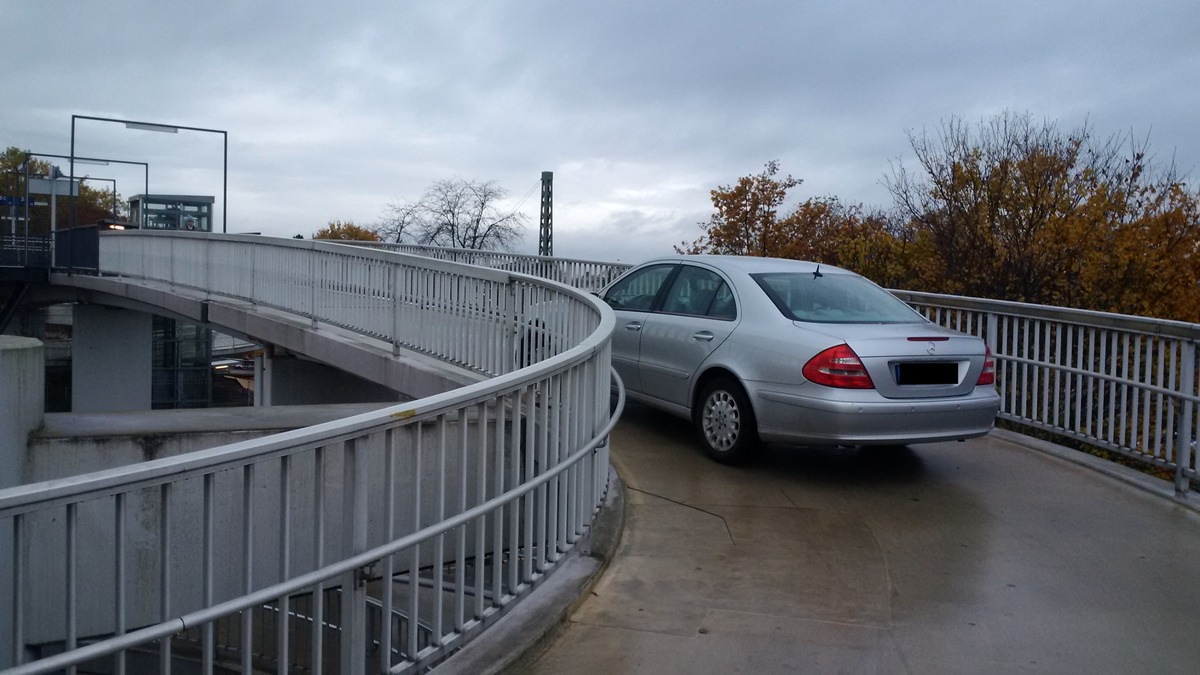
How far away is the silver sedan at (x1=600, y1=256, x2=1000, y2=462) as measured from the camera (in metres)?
6.82

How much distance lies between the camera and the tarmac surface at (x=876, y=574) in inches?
175

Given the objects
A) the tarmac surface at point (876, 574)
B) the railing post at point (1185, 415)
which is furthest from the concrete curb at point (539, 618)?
the railing post at point (1185, 415)

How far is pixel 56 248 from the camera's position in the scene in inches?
1069

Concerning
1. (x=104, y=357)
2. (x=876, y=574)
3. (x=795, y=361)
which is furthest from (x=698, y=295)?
(x=104, y=357)

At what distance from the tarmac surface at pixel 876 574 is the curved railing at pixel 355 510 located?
44 centimetres

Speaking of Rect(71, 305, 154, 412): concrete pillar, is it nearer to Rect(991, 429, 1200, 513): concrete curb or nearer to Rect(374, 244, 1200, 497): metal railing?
Rect(374, 244, 1200, 497): metal railing

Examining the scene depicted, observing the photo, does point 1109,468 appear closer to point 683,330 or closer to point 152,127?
point 683,330

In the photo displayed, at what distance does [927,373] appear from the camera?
7008 mm

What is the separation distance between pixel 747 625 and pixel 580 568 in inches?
37.3

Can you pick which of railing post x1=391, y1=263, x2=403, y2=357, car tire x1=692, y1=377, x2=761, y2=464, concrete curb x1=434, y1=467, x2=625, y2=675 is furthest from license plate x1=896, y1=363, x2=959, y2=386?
railing post x1=391, y1=263, x2=403, y2=357

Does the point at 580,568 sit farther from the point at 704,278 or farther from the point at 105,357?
the point at 105,357

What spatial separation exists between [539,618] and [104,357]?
102 feet

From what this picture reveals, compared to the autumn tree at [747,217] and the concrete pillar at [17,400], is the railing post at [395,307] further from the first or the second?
the autumn tree at [747,217]

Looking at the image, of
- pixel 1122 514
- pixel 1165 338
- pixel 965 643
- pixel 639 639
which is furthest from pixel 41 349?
pixel 1165 338
